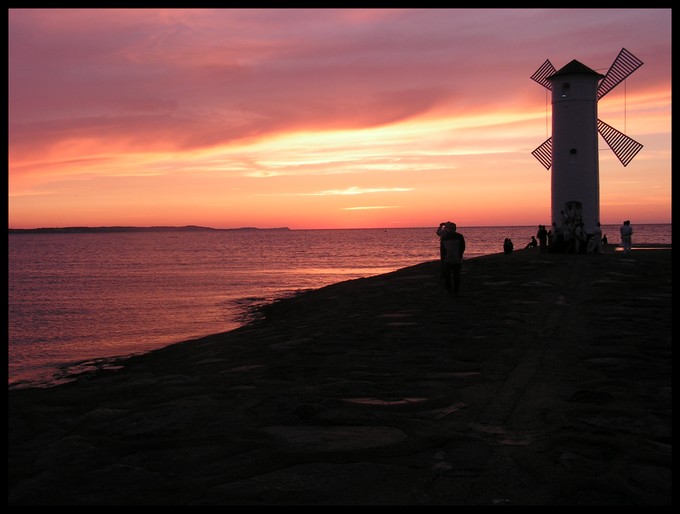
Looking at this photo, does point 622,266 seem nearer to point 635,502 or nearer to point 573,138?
point 573,138

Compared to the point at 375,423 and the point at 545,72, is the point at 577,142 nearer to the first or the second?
the point at 545,72

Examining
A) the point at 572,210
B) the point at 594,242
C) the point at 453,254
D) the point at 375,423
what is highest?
the point at 572,210

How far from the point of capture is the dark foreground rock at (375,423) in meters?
4.68

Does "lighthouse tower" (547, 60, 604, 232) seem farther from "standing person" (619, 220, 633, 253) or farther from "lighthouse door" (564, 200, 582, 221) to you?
"standing person" (619, 220, 633, 253)

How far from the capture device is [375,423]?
20.3 feet

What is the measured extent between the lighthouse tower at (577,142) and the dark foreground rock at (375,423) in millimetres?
21617

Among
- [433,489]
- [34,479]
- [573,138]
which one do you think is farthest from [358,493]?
[573,138]

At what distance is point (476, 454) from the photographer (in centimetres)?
525

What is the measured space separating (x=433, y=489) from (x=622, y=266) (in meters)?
21.6

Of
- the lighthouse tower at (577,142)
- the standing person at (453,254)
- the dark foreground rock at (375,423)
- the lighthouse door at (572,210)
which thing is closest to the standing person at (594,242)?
the lighthouse tower at (577,142)

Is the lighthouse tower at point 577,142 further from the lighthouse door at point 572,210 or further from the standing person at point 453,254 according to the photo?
the standing person at point 453,254

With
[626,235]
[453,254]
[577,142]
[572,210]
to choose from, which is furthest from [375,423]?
[577,142]

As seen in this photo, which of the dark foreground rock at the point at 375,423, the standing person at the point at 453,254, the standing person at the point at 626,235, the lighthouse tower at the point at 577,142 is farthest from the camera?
the lighthouse tower at the point at 577,142

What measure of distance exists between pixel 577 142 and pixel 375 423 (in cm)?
2897
